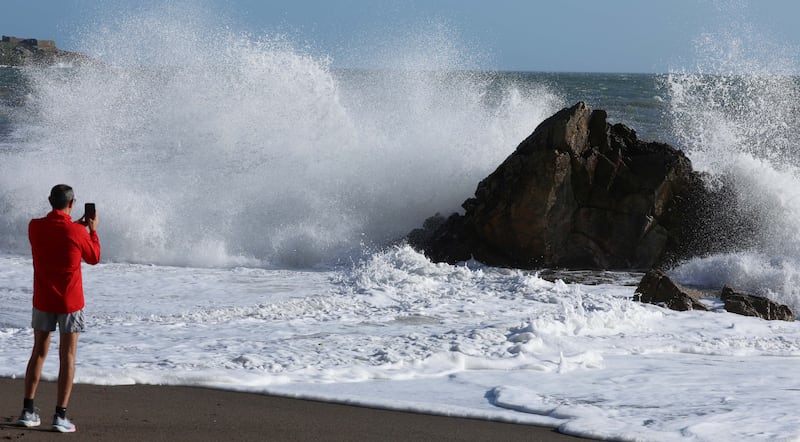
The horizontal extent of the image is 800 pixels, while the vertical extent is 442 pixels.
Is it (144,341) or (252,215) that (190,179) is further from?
(144,341)

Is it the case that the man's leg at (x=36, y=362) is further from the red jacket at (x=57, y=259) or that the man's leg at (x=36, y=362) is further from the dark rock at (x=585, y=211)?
the dark rock at (x=585, y=211)

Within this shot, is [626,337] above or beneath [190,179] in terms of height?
beneath

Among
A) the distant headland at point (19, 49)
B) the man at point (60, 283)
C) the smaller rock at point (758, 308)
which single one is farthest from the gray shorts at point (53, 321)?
the distant headland at point (19, 49)

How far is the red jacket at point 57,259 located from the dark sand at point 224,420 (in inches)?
24.1

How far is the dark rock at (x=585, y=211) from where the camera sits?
11688 mm

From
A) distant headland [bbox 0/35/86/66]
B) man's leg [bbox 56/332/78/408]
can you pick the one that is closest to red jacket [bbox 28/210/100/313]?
man's leg [bbox 56/332/78/408]

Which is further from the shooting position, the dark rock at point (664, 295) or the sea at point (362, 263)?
the dark rock at point (664, 295)

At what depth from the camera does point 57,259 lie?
436cm

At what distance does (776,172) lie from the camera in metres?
13.0

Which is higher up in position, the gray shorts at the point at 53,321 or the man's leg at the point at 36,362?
the gray shorts at the point at 53,321

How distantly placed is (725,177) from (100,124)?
1097 centimetres

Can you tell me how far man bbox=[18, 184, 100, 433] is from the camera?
14.3 ft

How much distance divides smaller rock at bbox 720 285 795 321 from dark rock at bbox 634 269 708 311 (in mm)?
286

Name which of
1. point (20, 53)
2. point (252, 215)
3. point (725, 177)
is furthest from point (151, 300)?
point (20, 53)
